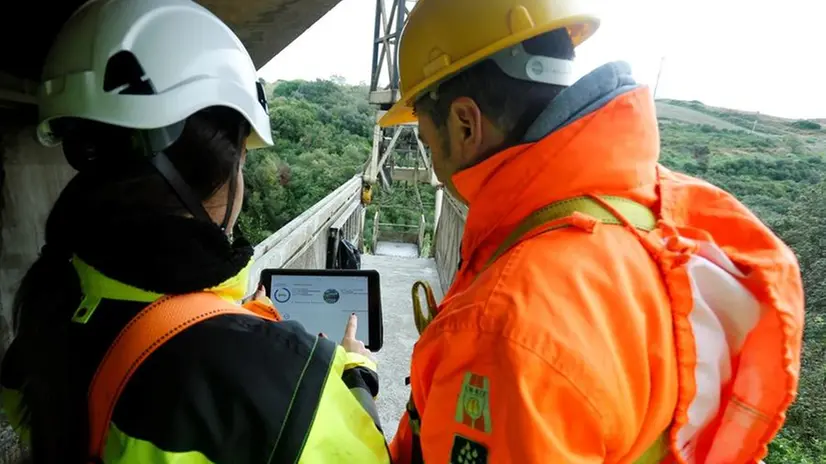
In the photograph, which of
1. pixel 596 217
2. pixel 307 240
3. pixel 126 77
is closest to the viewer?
pixel 596 217

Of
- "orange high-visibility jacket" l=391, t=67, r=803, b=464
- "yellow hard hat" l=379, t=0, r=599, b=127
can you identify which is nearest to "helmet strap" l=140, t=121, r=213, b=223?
"orange high-visibility jacket" l=391, t=67, r=803, b=464

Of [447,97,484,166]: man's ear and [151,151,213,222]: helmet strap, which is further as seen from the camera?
[447,97,484,166]: man's ear

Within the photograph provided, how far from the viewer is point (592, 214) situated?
3.65ft

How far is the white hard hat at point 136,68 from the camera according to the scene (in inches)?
47.5

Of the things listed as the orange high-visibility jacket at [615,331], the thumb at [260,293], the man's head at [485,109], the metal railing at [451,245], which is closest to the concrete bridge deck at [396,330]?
the metal railing at [451,245]

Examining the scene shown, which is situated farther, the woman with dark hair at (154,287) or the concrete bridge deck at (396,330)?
the concrete bridge deck at (396,330)

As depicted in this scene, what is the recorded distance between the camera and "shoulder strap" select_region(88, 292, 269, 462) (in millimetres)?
1030

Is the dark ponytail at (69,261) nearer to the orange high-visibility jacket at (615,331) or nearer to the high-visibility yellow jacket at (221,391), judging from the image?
the high-visibility yellow jacket at (221,391)

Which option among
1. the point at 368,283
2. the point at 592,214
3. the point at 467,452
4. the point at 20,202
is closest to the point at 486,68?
the point at 592,214

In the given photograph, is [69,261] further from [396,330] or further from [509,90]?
[396,330]

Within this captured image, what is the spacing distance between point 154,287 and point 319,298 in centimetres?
151

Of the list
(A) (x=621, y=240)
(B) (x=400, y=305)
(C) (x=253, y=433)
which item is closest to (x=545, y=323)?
(A) (x=621, y=240)

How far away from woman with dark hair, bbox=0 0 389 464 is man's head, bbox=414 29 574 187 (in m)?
0.58

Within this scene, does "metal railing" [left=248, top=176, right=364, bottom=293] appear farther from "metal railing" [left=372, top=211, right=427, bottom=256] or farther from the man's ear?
"metal railing" [left=372, top=211, right=427, bottom=256]
